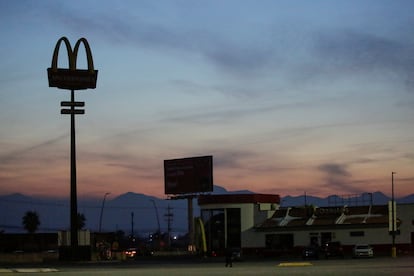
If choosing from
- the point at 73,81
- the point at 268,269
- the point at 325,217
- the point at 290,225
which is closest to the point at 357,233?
the point at 325,217

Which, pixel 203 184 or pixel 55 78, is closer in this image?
pixel 55 78

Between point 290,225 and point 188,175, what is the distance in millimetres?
23656

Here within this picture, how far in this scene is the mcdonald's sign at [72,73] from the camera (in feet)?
238

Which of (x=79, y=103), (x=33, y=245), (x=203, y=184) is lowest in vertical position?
(x=33, y=245)

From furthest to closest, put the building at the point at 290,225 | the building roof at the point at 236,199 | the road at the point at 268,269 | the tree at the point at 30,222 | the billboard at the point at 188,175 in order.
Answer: the tree at the point at 30,222 → the billboard at the point at 188,175 → the building roof at the point at 236,199 → the building at the point at 290,225 → the road at the point at 268,269

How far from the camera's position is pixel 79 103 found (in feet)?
239

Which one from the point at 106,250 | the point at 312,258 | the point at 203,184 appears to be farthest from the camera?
the point at 203,184

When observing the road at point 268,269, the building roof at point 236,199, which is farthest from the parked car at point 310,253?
the building roof at point 236,199

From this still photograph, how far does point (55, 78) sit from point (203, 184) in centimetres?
4358

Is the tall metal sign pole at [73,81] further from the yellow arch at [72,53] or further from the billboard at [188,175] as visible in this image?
the billboard at [188,175]

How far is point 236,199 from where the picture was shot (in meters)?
101

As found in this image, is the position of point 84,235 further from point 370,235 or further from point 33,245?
point 33,245

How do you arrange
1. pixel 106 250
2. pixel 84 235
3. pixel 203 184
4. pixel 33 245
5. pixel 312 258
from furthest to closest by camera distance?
1. pixel 33 245
2. pixel 203 184
3. pixel 106 250
4. pixel 84 235
5. pixel 312 258

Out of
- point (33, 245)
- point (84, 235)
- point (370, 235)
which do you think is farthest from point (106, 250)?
point (33, 245)
